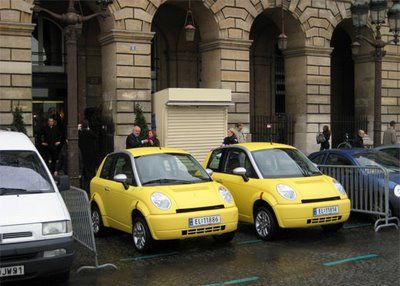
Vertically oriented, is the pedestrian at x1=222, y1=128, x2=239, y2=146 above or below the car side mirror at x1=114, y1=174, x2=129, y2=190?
above

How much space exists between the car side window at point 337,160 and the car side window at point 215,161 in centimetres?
260

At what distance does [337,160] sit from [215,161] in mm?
2730

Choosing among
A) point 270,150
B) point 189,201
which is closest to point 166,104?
point 270,150

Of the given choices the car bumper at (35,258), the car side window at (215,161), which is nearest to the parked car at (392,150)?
the car side window at (215,161)

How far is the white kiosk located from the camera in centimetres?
1720

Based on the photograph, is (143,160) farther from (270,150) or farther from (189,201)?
(270,150)

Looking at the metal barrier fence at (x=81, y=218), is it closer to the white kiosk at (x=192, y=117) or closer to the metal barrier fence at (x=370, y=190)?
the metal barrier fence at (x=370, y=190)

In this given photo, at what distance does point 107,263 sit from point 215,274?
1.64 metres

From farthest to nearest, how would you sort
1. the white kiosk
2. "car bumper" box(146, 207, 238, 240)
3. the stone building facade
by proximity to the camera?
1. the stone building facade
2. the white kiosk
3. "car bumper" box(146, 207, 238, 240)

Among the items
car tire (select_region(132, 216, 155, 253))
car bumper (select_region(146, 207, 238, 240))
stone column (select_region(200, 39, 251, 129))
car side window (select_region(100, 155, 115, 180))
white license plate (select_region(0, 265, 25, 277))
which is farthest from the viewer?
stone column (select_region(200, 39, 251, 129))

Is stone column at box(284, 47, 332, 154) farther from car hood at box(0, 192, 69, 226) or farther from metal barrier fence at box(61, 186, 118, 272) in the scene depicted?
car hood at box(0, 192, 69, 226)

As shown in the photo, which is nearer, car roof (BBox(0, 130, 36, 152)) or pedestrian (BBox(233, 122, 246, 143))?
car roof (BBox(0, 130, 36, 152))

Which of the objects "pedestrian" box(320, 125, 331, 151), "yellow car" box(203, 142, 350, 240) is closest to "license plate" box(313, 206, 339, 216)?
"yellow car" box(203, 142, 350, 240)

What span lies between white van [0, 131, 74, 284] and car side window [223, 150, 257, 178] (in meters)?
3.95
